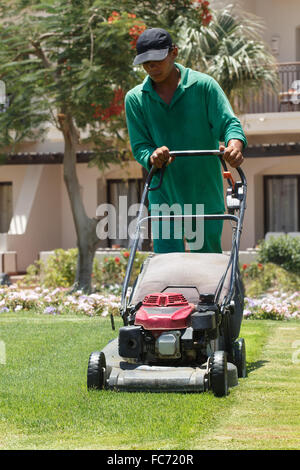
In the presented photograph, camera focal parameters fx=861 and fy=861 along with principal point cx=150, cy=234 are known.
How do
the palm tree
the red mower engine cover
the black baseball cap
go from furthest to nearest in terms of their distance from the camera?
the palm tree < the black baseball cap < the red mower engine cover

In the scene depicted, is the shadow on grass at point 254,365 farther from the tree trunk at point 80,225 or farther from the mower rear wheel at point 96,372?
the tree trunk at point 80,225

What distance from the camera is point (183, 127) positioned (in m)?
5.75

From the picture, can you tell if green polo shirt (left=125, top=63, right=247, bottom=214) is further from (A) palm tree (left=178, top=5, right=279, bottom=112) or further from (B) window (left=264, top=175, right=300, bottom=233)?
(B) window (left=264, top=175, right=300, bottom=233)

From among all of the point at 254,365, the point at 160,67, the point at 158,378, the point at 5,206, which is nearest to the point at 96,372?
the point at 158,378

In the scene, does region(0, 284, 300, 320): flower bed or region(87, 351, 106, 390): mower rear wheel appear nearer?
region(87, 351, 106, 390): mower rear wheel

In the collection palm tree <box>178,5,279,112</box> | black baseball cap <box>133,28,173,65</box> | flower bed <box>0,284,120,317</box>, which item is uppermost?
palm tree <box>178,5,279,112</box>

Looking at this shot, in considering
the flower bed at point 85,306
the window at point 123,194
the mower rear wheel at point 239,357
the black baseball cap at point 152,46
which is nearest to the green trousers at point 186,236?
the mower rear wheel at point 239,357

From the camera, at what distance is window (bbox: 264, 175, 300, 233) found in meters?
23.0

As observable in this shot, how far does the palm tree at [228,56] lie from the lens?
17.3m

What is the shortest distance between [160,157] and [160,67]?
2.00 ft

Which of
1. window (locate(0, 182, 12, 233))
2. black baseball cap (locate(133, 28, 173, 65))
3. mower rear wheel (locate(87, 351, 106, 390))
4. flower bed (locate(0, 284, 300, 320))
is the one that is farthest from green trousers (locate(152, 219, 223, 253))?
window (locate(0, 182, 12, 233))

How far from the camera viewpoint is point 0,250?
22.1 m

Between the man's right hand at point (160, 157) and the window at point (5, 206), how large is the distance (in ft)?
64.6
